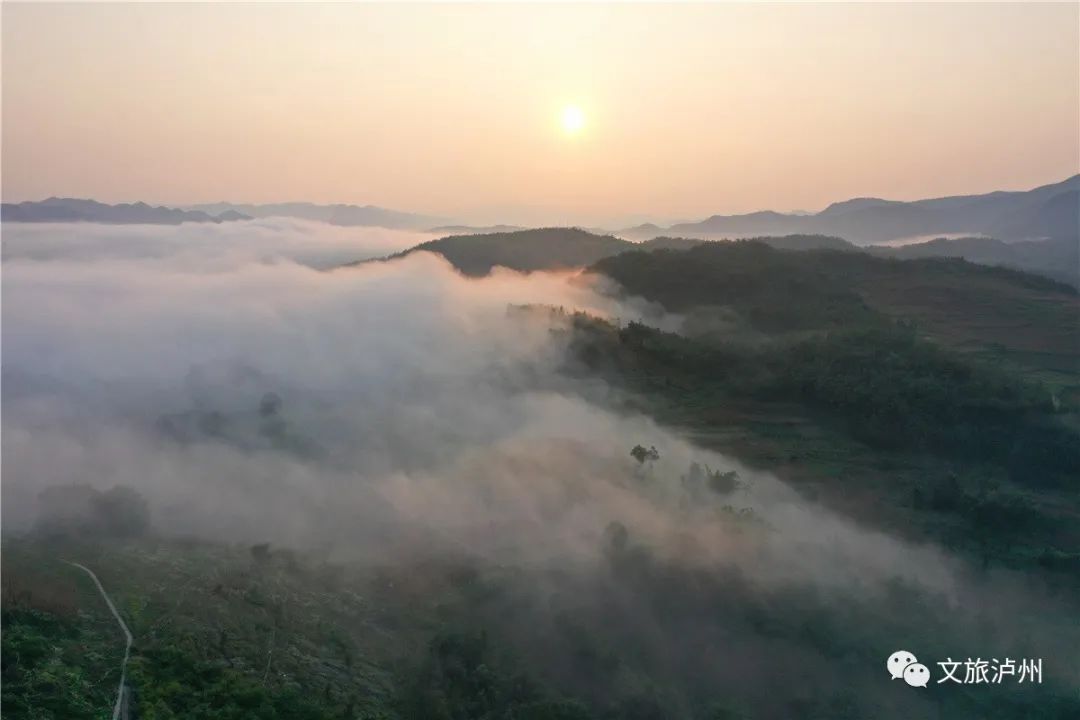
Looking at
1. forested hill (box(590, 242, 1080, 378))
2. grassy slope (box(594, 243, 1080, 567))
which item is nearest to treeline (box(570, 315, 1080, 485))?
grassy slope (box(594, 243, 1080, 567))

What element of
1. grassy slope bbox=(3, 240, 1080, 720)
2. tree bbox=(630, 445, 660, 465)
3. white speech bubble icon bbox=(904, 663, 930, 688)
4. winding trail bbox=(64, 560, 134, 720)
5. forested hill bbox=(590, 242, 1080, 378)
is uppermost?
forested hill bbox=(590, 242, 1080, 378)

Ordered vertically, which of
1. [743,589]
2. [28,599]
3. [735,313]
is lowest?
[743,589]

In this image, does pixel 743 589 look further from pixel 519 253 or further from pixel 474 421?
pixel 519 253

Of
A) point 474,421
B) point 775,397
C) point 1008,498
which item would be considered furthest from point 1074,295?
point 474,421

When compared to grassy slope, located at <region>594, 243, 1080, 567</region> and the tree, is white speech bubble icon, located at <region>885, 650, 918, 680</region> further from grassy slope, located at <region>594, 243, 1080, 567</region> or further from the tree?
the tree

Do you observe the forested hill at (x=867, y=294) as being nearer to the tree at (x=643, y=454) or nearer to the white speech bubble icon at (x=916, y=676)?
the tree at (x=643, y=454)
